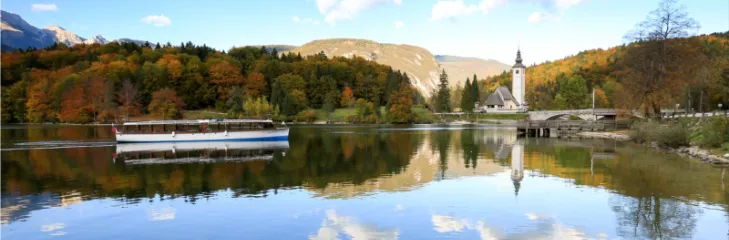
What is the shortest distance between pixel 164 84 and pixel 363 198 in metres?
110

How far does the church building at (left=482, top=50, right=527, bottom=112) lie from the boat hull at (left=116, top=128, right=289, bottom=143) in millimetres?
84419

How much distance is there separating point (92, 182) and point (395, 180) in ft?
48.1

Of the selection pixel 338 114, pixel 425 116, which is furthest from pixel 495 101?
pixel 338 114

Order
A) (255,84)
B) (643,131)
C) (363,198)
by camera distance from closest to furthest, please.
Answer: (363,198) → (643,131) → (255,84)

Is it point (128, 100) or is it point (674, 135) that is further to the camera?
point (128, 100)

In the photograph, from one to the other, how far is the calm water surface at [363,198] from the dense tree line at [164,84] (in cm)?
7795

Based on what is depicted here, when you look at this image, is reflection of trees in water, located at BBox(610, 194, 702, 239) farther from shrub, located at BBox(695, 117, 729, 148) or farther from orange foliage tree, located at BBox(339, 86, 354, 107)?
orange foliage tree, located at BBox(339, 86, 354, 107)

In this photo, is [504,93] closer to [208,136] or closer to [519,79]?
[519,79]

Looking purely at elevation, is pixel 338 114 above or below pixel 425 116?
above

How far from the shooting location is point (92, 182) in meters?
23.5

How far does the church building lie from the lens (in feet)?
418

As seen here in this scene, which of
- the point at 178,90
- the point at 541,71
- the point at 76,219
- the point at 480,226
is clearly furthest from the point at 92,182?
the point at 541,71

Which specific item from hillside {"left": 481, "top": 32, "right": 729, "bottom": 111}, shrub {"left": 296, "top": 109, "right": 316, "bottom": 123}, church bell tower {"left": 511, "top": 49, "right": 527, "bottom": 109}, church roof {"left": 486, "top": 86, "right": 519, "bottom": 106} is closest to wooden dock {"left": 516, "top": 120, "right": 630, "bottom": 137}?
hillside {"left": 481, "top": 32, "right": 729, "bottom": 111}

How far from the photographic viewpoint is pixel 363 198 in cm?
1928
